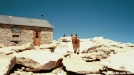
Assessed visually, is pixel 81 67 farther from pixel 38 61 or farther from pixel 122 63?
pixel 38 61

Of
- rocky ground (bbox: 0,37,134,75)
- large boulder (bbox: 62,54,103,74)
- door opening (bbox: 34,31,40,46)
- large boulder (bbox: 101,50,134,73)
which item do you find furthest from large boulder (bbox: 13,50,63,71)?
door opening (bbox: 34,31,40,46)

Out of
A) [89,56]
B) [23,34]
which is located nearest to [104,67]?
[89,56]

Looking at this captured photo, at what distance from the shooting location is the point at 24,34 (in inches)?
1194

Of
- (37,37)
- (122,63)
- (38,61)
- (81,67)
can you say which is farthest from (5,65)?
(37,37)

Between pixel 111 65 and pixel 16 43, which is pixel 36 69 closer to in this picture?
pixel 111 65

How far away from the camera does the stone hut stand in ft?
95.7

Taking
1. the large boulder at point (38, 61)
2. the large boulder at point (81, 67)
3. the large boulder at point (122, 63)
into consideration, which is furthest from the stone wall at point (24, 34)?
the large boulder at point (122, 63)

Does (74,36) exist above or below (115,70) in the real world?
above

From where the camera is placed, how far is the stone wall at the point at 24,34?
94.9ft

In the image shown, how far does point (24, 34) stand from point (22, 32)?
559 millimetres

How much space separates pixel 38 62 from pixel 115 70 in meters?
3.71

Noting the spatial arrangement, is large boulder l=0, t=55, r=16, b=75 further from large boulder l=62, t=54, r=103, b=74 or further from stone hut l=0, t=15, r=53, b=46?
stone hut l=0, t=15, r=53, b=46

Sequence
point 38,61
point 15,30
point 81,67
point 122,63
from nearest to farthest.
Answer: point 122,63 → point 81,67 → point 38,61 → point 15,30

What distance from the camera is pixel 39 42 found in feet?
103
